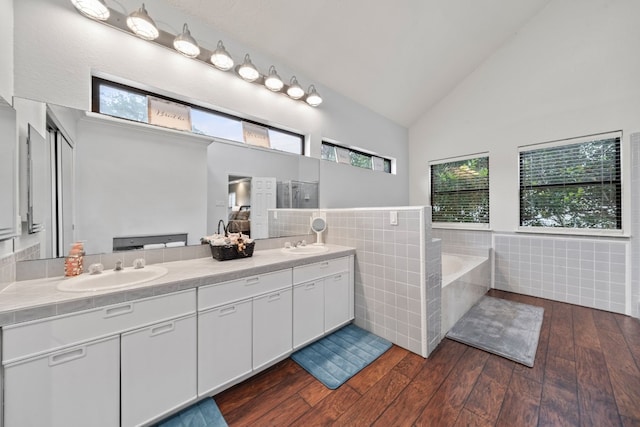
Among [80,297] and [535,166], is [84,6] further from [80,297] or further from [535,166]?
[535,166]

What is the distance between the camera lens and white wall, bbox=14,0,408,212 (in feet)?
4.73

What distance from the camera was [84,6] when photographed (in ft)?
4.89

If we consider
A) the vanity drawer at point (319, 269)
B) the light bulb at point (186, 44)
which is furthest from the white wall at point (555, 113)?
the light bulb at point (186, 44)

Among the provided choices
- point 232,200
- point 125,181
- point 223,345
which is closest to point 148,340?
point 223,345

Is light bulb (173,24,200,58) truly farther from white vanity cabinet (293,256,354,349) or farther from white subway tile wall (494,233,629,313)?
white subway tile wall (494,233,629,313)

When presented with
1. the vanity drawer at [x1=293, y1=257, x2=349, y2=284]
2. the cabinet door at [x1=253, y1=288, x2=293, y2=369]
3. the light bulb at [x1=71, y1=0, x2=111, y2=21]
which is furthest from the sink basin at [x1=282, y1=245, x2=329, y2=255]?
the light bulb at [x1=71, y1=0, x2=111, y2=21]

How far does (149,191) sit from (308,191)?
4.98 ft

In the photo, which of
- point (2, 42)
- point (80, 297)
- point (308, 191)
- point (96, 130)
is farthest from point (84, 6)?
point (308, 191)

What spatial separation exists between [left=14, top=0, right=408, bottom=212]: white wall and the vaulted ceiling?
17 centimetres

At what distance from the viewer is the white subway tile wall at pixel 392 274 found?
1.93 m

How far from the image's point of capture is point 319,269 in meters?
2.02

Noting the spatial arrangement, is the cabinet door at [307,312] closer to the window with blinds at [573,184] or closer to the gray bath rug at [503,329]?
the gray bath rug at [503,329]

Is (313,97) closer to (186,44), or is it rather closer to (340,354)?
(186,44)

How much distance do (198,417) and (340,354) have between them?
103cm
